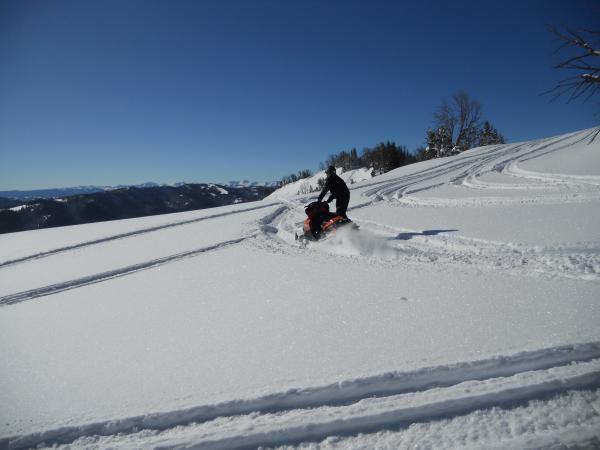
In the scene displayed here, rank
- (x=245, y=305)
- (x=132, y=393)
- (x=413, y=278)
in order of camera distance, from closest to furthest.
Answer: (x=132, y=393) < (x=245, y=305) < (x=413, y=278)

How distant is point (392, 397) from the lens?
215cm

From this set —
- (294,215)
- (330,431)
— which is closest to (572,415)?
(330,431)

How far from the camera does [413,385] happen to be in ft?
7.34

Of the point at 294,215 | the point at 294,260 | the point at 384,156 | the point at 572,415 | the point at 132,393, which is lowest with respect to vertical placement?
the point at 572,415

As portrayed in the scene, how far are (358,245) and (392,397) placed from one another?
3.91 m

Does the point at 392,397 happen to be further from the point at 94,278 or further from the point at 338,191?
the point at 94,278

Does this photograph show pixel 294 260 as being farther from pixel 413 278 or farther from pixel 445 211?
pixel 445 211

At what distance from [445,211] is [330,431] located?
8.19 metres

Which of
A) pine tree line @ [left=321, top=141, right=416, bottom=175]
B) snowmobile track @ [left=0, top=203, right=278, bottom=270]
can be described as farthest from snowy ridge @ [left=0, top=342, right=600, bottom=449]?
pine tree line @ [left=321, top=141, right=416, bottom=175]

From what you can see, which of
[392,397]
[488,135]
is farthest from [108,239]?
[488,135]

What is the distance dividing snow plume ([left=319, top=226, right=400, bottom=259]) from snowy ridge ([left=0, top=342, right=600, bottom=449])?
294 cm

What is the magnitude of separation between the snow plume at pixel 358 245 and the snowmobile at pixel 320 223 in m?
0.19

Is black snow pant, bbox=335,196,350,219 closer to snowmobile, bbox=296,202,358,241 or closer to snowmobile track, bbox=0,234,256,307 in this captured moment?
snowmobile, bbox=296,202,358,241

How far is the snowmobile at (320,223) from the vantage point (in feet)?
21.7
